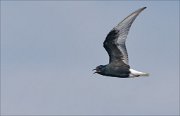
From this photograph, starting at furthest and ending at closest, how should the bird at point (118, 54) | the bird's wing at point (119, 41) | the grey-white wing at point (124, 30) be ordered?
the bird at point (118, 54)
the bird's wing at point (119, 41)
the grey-white wing at point (124, 30)

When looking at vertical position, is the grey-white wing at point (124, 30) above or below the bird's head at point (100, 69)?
above

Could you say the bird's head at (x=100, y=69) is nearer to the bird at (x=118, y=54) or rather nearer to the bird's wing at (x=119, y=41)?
the bird at (x=118, y=54)

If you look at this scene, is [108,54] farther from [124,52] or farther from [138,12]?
[138,12]

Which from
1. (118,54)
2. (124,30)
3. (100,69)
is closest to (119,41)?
(124,30)

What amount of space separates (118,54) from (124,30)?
6.74 feet

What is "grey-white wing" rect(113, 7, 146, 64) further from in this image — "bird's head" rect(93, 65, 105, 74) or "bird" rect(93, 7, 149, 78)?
"bird's head" rect(93, 65, 105, 74)

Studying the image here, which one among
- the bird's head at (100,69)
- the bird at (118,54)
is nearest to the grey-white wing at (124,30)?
the bird at (118,54)

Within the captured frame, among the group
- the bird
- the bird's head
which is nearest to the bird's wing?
the bird

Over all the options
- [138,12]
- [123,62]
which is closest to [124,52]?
[123,62]

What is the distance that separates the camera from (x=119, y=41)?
39219mm

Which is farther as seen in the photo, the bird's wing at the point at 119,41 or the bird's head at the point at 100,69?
the bird's head at the point at 100,69

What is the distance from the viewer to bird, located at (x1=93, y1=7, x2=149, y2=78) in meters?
38.6

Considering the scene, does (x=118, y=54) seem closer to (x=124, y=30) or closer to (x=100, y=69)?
(x=100, y=69)

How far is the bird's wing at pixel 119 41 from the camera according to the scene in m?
38.1
